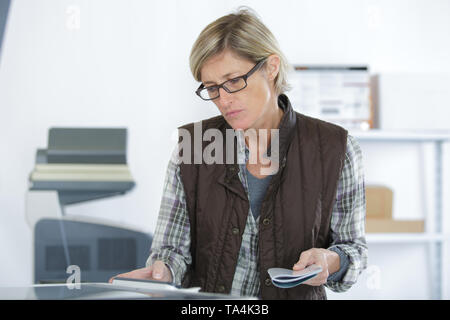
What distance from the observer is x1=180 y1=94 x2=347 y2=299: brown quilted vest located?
1.05m

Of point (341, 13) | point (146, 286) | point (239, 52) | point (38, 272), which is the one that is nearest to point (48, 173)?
point (38, 272)

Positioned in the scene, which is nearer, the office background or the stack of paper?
the stack of paper

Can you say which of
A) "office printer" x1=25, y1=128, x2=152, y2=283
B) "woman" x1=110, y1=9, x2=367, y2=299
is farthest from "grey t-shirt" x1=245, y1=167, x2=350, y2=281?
"office printer" x1=25, y1=128, x2=152, y2=283

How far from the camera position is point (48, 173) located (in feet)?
5.97

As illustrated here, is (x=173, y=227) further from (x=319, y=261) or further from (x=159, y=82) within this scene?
(x=159, y=82)

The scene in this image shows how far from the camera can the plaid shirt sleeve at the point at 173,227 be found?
3.50ft

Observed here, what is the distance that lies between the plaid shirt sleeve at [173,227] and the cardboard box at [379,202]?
131cm

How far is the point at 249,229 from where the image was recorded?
1.07 meters

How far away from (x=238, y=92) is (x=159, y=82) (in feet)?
4.37

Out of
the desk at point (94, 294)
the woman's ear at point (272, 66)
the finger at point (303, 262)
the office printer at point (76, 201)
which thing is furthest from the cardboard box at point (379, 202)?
the desk at point (94, 294)

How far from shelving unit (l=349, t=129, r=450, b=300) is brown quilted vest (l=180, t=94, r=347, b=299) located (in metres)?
1.05

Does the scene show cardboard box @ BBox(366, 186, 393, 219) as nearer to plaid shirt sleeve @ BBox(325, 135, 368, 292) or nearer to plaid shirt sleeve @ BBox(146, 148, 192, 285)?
plaid shirt sleeve @ BBox(325, 135, 368, 292)

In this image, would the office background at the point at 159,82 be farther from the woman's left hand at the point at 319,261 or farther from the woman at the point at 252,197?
the woman's left hand at the point at 319,261

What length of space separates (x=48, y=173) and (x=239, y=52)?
1106mm
